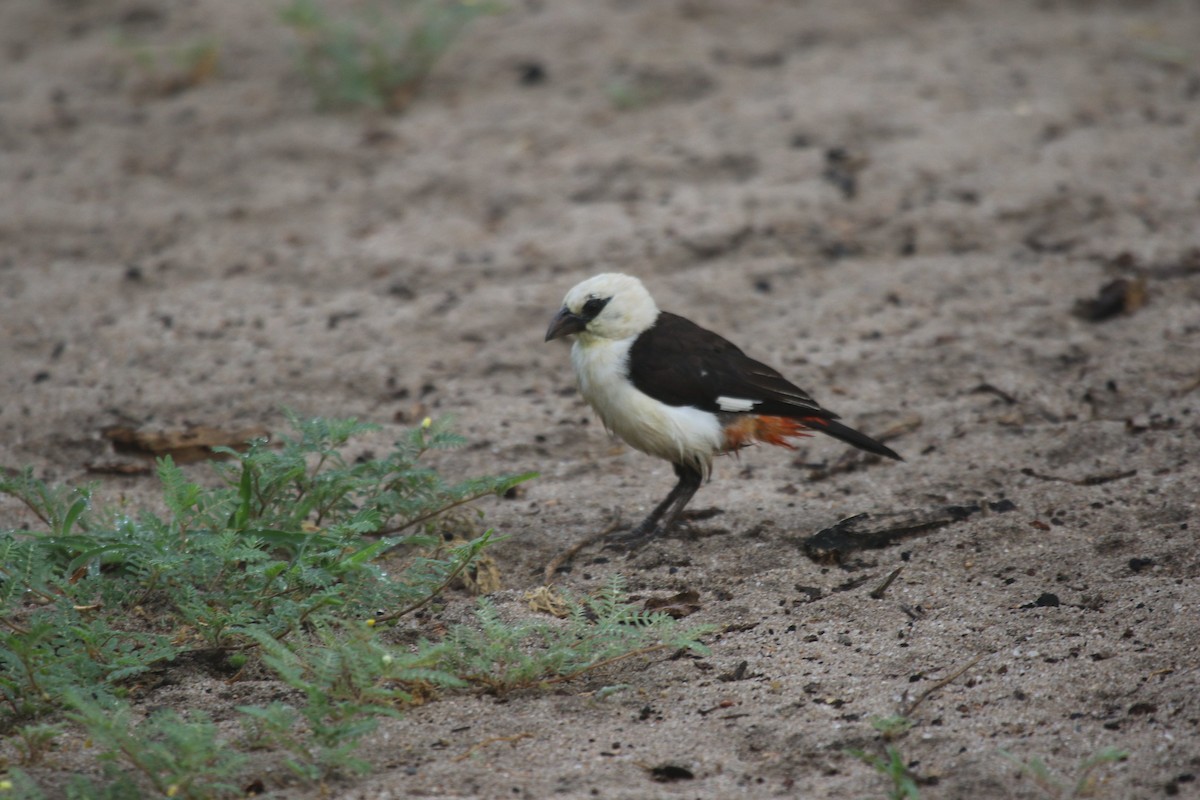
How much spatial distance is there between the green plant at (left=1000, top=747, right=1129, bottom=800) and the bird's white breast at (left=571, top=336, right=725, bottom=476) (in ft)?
5.68

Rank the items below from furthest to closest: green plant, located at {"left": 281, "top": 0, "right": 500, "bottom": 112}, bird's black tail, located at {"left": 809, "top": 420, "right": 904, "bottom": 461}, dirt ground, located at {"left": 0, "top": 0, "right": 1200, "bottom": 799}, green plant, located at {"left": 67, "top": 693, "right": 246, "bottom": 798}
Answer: green plant, located at {"left": 281, "top": 0, "right": 500, "bottom": 112} < bird's black tail, located at {"left": 809, "top": 420, "right": 904, "bottom": 461} < dirt ground, located at {"left": 0, "top": 0, "right": 1200, "bottom": 799} < green plant, located at {"left": 67, "top": 693, "right": 246, "bottom": 798}

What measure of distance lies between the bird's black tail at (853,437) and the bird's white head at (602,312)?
29.4 inches

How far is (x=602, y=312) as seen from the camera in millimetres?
4617

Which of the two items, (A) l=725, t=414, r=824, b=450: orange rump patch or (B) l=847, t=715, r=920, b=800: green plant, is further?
(A) l=725, t=414, r=824, b=450: orange rump patch

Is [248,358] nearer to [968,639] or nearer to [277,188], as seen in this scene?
[277,188]

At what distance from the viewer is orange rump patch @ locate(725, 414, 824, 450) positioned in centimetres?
447

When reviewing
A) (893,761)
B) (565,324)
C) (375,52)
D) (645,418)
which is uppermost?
(375,52)

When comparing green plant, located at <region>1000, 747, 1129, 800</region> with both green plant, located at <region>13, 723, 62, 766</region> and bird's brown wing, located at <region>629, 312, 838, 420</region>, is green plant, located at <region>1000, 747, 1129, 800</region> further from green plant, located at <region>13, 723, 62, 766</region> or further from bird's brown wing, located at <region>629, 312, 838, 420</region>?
green plant, located at <region>13, 723, 62, 766</region>

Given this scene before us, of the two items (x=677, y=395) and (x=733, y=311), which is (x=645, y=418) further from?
(x=733, y=311)

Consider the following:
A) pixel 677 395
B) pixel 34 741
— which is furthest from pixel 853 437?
pixel 34 741

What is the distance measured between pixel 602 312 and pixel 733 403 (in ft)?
1.98

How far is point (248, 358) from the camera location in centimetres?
562

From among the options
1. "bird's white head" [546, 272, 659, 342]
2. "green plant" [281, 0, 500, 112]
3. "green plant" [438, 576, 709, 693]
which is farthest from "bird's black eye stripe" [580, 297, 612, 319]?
"green plant" [281, 0, 500, 112]

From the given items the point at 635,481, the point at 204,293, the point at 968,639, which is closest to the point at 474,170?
the point at 204,293
